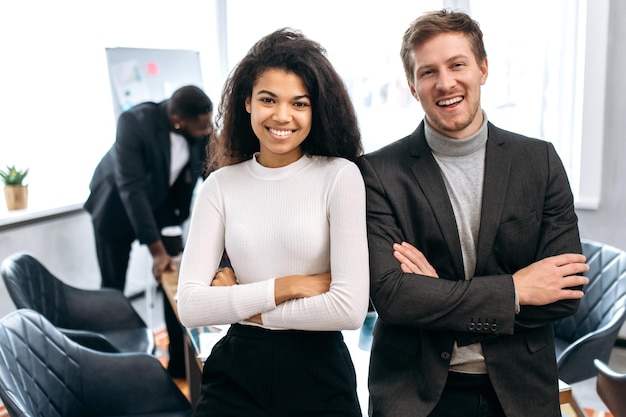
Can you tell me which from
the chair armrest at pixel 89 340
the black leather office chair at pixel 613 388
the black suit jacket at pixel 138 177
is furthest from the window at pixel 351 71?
the black leather office chair at pixel 613 388

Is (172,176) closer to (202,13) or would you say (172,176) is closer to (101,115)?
(101,115)

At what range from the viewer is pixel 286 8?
16.9 ft

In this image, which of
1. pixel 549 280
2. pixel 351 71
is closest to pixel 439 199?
pixel 549 280

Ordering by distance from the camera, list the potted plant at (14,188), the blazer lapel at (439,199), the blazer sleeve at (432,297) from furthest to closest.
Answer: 1. the potted plant at (14,188)
2. the blazer lapel at (439,199)
3. the blazer sleeve at (432,297)

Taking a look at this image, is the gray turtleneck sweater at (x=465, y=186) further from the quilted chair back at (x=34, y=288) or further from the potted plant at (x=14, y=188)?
the potted plant at (x=14, y=188)

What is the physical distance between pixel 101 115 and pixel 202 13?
1.37 m

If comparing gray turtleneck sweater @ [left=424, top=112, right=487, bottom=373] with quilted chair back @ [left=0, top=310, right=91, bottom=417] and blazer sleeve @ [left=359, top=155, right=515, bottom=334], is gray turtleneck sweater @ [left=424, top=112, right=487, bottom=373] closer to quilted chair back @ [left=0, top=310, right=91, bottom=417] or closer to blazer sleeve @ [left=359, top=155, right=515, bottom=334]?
blazer sleeve @ [left=359, top=155, right=515, bottom=334]

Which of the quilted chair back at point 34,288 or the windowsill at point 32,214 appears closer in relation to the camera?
the quilted chair back at point 34,288

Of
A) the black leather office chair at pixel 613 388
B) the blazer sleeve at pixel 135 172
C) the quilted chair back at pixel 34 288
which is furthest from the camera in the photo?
the blazer sleeve at pixel 135 172

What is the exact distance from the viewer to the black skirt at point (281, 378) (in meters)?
1.52

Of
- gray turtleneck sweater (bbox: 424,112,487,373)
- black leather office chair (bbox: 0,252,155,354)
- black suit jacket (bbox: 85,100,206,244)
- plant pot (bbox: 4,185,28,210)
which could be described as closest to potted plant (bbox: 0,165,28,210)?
plant pot (bbox: 4,185,28,210)

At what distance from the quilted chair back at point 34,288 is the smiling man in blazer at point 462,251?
1654 mm

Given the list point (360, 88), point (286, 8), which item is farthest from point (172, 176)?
point (286, 8)

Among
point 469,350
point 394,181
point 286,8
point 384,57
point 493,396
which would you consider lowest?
point 493,396
